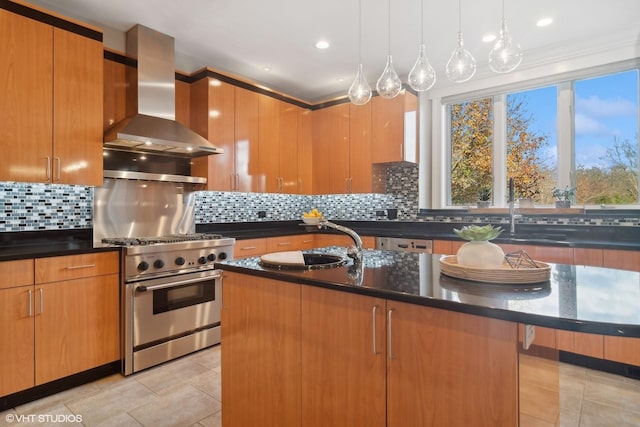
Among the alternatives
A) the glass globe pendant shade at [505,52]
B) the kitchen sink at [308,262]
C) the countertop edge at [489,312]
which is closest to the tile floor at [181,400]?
the kitchen sink at [308,262]

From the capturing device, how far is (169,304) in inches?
111

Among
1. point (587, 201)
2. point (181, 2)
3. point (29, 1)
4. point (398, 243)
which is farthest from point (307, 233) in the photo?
point (29, 1)

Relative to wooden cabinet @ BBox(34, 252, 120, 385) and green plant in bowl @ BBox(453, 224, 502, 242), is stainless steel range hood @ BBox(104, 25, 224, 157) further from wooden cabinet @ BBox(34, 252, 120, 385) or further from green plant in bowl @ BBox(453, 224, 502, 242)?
green plant in bowl @ BBox(453, 224, 502, 242)

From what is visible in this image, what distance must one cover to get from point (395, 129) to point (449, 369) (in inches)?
131

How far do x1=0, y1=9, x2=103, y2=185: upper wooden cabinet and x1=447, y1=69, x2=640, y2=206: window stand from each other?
3.62m

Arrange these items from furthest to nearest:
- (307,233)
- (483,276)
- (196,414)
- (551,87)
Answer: (307,233), (551,87), (196,414), (483,276)

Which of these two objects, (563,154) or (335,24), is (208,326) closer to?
(335,24)

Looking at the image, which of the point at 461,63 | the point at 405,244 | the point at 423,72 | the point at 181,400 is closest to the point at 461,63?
the point at 461,63

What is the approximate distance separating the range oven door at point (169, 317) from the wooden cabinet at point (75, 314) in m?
0.12

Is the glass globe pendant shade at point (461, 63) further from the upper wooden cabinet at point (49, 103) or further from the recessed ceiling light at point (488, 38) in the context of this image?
the upper wooden cabinet at point (49, 103)

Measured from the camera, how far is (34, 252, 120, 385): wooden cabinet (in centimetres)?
222

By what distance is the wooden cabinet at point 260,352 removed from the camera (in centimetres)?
148

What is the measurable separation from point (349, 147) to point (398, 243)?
1.39m

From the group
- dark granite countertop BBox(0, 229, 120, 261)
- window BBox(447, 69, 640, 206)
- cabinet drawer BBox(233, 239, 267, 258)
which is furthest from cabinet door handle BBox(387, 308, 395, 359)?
window BBox(447, 69, 640, 206)
